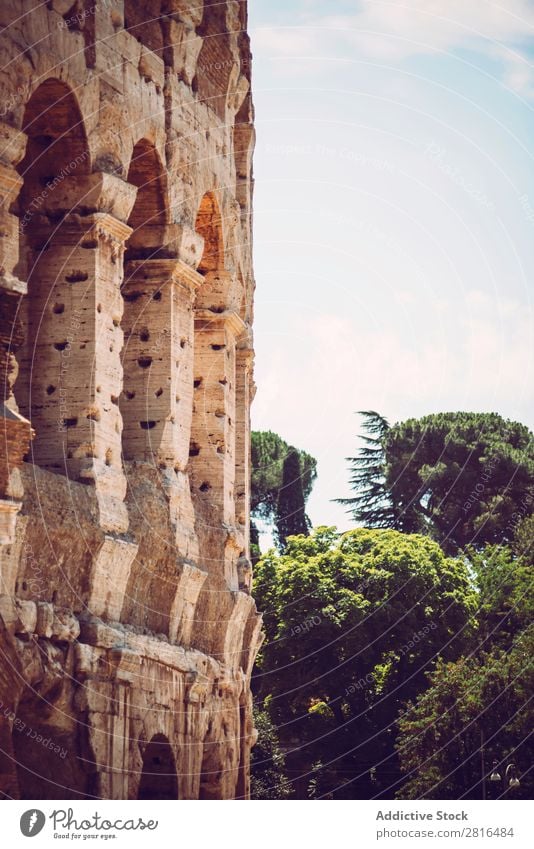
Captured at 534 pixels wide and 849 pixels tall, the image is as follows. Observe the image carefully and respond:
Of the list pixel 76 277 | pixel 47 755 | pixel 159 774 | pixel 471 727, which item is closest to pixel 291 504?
pixel 471 727

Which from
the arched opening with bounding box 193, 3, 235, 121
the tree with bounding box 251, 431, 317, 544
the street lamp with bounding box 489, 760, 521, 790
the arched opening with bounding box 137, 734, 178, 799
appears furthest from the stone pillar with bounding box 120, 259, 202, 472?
the tree with bounding box 251, 431, 317, 544

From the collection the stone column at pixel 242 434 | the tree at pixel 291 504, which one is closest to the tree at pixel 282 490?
the tree at pixel 291 504

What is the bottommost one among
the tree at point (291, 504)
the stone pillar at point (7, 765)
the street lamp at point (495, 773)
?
the stone pillar at point (7, 765)

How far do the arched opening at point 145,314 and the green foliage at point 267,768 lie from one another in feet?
52.9

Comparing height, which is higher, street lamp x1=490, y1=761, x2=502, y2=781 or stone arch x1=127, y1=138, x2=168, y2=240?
stone arch x1=127, y1=138, x2=168, y2=240

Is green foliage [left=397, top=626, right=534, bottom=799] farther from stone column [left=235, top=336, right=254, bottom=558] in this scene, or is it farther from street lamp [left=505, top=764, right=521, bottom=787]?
stone column [left=235, top=336, right=254, bottom=558]

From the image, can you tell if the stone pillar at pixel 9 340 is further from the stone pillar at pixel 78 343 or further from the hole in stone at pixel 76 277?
the hole in stone at pixel 76 277

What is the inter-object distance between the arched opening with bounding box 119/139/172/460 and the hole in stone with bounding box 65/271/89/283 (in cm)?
320

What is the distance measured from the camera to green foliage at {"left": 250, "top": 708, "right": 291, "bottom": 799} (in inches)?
2151

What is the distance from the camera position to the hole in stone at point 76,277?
121ft

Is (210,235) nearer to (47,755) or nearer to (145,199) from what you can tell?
(145,199)

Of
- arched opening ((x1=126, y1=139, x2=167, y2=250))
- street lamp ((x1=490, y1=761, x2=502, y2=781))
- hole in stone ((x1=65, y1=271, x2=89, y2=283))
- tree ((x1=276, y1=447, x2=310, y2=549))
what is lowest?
street lamp ((x1=490, y1=761, x2=502, y2=781))

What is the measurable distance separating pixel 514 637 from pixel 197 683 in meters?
17.9

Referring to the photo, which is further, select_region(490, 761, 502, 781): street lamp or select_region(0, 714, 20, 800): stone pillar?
select_region(490, 761, 502, 781): street lamp
